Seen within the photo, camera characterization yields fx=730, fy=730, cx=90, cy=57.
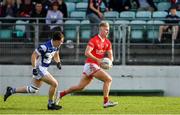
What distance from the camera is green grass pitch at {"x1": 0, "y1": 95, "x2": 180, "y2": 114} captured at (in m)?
15.8

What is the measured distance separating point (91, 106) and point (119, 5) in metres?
7.96

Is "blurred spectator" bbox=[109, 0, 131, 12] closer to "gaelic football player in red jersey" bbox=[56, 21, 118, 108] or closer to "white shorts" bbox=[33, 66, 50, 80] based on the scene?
"gaelic football player in red jersey" bbox=[56, 21, 118, 108]

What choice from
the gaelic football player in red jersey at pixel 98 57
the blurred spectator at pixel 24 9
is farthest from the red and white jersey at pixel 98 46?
the blurred spectator at pixel 24 9

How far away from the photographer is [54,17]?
23.5 meters

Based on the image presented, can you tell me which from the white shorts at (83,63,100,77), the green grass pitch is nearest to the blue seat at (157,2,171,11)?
the green grass pitch

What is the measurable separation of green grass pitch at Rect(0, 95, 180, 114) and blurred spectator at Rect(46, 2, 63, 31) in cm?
350

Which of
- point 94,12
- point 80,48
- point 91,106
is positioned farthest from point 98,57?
point 94,12

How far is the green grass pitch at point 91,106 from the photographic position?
1583cm

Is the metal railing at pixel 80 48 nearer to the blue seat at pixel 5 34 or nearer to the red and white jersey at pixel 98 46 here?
the blue seat at pixel 5 34

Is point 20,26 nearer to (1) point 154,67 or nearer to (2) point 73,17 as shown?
(2) point 73,17

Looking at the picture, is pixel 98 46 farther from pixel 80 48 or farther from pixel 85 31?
pixel 85 31

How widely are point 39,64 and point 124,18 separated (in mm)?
7572

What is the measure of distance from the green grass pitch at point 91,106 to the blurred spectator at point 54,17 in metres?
3.50

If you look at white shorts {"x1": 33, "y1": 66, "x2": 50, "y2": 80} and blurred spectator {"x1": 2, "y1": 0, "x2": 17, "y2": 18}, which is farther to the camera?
blurred spectator {"x1": 2, "y1": 0, "x2": 17, "y2": 18}
